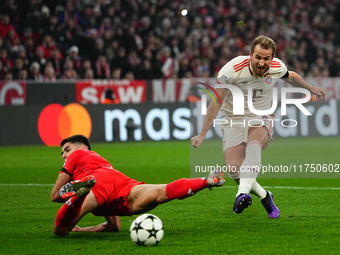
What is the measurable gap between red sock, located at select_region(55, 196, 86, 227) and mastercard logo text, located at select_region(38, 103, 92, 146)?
33.3 feet

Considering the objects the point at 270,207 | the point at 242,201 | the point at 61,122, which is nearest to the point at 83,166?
the point at 242,201

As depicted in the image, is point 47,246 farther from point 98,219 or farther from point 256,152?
point 256,152

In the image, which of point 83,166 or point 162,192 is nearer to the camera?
point 162,192

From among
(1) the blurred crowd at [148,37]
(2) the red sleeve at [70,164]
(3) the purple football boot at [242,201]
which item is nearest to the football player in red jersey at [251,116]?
(3) the purple football boot at [242,201]

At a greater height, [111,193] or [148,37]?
[148,37]

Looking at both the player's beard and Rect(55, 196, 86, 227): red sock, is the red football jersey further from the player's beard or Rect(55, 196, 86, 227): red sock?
Result: the player's beard

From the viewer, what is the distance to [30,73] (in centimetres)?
1678

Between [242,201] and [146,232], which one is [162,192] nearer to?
[146,232]

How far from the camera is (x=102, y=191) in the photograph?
5.91 meters

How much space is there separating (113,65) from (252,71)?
11529 millimetres

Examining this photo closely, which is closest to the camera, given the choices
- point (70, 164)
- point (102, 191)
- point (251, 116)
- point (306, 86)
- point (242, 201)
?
point (102, 191)

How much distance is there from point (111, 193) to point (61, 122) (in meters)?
10.3

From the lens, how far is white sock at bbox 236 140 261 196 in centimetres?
680

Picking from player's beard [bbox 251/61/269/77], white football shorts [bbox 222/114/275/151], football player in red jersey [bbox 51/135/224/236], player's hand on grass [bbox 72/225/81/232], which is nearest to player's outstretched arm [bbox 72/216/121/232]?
player's hand on grass [bbox 72/225/81/232]
